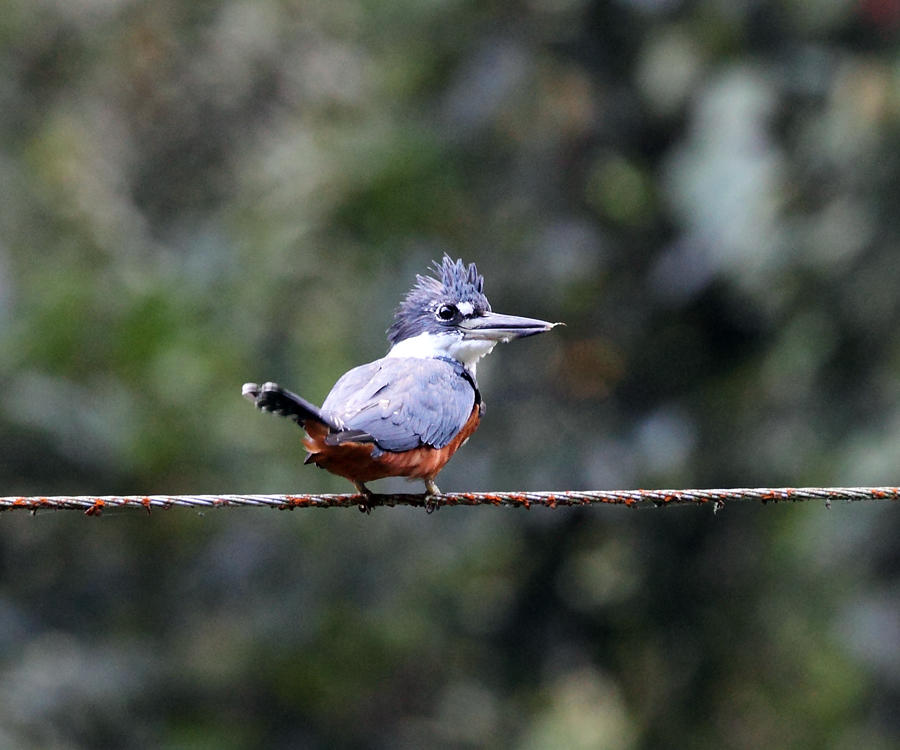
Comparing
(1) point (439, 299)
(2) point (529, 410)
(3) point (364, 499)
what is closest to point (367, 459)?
(3) point (364, 499)

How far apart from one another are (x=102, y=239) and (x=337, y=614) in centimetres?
296

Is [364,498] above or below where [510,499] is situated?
above

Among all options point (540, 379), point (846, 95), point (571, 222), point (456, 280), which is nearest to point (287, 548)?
point (540, 379)

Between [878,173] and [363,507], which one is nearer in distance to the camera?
[363,507]

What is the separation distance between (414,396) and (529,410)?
3354 millimetres

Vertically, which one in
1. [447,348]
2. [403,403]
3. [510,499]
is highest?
[447,348]

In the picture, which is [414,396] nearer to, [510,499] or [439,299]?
[439,299]

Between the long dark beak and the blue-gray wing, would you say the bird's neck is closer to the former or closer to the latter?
the long dark beak

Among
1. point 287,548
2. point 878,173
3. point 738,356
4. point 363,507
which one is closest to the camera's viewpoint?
point 363,507

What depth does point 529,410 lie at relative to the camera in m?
7.80

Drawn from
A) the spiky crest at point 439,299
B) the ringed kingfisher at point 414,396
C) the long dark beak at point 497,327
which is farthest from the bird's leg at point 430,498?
the spiky crest at point 439,299

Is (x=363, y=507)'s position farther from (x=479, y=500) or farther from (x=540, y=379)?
(x=540, y=379)

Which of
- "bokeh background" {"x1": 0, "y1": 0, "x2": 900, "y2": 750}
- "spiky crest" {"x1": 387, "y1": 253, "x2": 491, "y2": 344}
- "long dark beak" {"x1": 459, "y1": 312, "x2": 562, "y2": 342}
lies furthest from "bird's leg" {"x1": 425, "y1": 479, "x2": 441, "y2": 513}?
"bokeh background" {"x1": 0, "y1": 0, "x2": 900, "y2": 750}

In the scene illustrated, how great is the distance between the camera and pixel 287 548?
8250 millimetres
